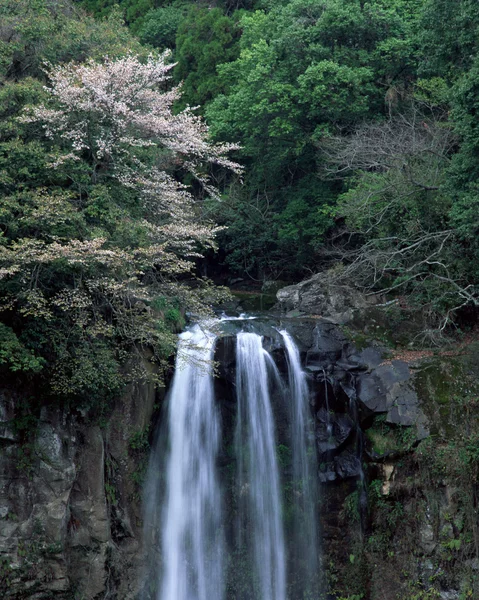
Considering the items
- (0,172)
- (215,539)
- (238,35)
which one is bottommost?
(215,539)

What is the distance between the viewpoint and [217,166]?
26359 millimetres

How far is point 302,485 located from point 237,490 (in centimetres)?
151

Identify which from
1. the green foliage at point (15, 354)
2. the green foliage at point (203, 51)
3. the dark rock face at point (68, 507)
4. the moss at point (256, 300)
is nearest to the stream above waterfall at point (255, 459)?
the dark rock face at point (68, 507)

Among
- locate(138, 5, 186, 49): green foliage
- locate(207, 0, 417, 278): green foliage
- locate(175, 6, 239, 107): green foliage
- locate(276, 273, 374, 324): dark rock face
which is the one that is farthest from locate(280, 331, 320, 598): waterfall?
locate(138, 5, 186, 49): green foliage

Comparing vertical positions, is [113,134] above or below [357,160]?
below

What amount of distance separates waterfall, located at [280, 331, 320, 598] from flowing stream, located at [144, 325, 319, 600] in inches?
0.9

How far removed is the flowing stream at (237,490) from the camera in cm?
1322

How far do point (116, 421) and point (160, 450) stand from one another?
148cm

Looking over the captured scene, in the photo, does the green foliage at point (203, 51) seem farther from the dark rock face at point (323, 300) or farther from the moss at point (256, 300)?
the dark rock face at point (323, 300)

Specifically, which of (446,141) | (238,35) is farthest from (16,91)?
(238,35)

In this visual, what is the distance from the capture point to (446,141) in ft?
53.9

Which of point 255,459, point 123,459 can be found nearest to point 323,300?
point 255,459

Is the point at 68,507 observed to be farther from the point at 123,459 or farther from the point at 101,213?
the point at 101,213

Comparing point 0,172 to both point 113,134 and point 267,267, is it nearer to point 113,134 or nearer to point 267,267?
point 113,134
